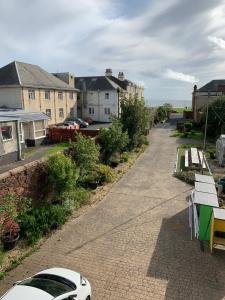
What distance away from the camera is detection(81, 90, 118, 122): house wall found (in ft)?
171

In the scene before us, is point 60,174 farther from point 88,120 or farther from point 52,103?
point 88,120

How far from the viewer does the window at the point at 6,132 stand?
66.4 ft

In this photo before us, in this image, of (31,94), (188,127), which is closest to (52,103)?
(31,94)

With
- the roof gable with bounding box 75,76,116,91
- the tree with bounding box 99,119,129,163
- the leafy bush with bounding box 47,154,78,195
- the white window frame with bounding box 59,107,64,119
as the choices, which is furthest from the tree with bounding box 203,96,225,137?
the leafy bush with bounding box 47,154,78,195

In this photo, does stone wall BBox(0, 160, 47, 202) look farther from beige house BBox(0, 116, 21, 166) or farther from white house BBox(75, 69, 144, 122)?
white house BBox(75, 69, 144, 122)

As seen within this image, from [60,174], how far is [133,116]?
54.5ft

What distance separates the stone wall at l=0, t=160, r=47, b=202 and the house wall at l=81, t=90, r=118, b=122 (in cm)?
3924

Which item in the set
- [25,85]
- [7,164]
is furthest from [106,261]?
[25,85]

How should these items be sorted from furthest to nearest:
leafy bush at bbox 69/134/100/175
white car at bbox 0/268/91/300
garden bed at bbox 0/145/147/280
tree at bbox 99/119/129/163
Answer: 1. tree at bbox 99/119/129/163
2. leafy bush at bbox 69/134/100/175
3. garden bed at bbox 0/145/147/280
4. white car at bbox 0/268/91/300

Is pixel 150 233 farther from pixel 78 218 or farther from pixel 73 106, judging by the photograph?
pixel 73 106

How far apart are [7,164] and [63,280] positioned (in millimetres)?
14455

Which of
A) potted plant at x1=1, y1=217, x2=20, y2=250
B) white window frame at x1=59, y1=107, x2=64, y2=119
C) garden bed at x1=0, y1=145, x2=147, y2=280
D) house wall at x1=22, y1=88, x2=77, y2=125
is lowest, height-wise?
garden bed at x1=0, y1=145, x2=147, y2=280

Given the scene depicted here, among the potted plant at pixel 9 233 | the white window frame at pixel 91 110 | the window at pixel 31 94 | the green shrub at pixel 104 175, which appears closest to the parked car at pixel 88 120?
the white window frame at pixel 91 110

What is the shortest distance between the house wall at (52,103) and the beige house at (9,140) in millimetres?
15300
